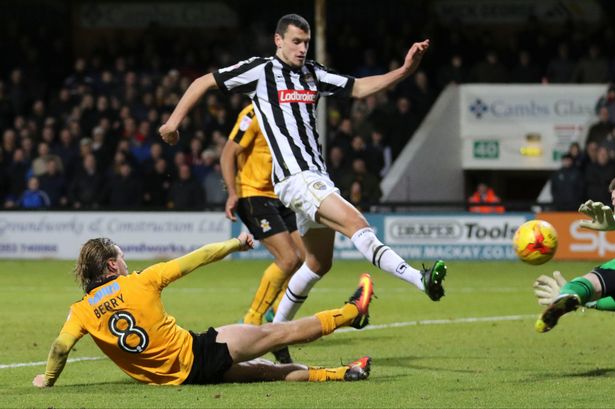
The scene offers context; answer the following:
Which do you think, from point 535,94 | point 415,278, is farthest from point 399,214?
point 415,278

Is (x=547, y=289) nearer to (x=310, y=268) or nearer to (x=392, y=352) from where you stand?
(x=310, y=268)

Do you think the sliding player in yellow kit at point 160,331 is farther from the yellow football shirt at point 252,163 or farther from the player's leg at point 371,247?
the yellow football shirt at point 252,163

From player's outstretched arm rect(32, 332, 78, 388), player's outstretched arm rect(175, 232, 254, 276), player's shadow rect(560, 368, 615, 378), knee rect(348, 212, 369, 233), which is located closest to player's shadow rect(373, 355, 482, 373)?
player's shadow rect(560, 368, 615, 378)

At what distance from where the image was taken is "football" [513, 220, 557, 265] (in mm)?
8367

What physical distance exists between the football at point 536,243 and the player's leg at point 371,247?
0.76 m

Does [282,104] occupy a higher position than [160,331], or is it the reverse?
[282,104]

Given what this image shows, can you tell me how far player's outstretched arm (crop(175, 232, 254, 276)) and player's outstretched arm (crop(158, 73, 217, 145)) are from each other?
3.16 feet

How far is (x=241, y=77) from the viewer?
9133 millimetres

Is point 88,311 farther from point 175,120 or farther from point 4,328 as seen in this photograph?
point 4,328

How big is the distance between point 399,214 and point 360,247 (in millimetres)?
13161

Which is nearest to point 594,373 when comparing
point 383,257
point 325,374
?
point 383,257

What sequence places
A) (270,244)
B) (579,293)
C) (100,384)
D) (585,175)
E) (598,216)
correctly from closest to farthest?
1. (579,293)
2. (598,216)
3. (100,384)
4. (270,244)
5. (585,175)

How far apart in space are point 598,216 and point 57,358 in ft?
11.2

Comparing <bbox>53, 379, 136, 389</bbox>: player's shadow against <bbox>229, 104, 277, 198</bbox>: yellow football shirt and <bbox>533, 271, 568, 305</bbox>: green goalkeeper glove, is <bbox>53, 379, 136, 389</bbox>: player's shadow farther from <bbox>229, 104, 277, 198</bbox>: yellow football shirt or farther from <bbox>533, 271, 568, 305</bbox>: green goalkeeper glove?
<bbox>229, 104, 277, 198</bbox>: yellow football shirt
